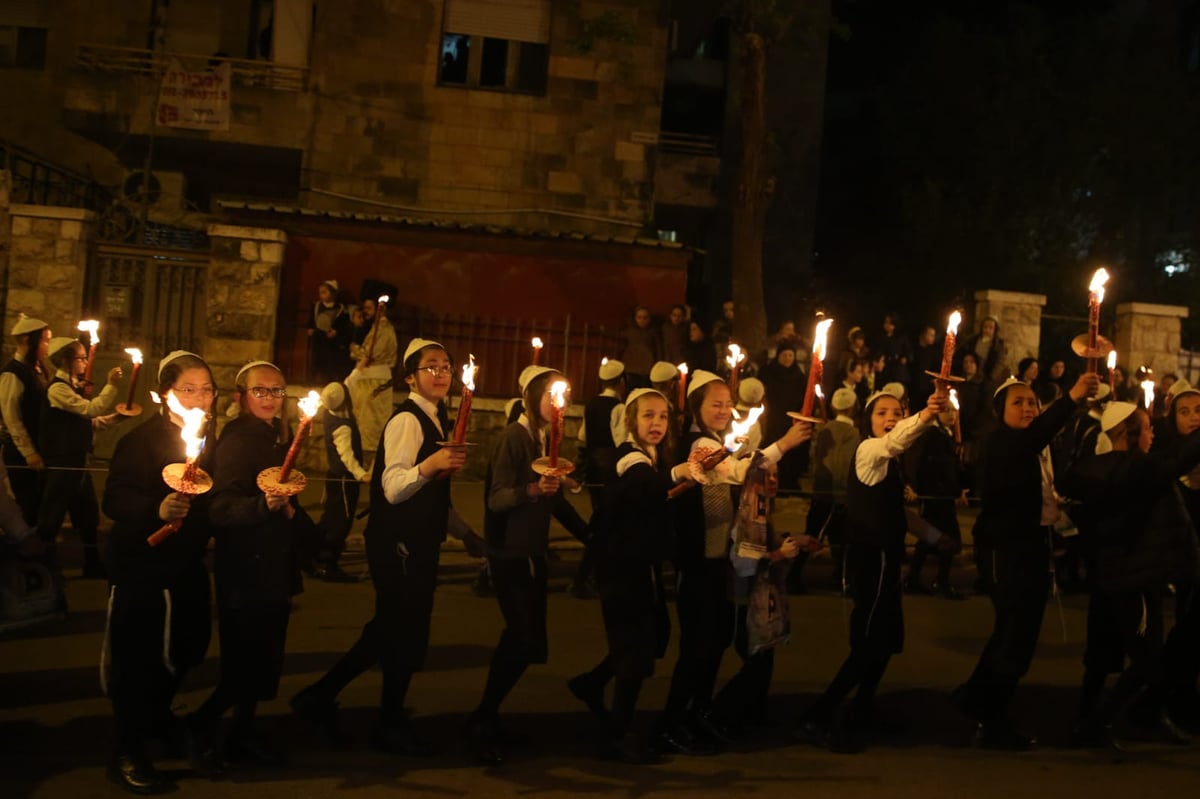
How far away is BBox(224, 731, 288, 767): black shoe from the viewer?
20.1 feet

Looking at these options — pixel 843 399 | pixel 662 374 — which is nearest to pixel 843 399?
pixel 843 399

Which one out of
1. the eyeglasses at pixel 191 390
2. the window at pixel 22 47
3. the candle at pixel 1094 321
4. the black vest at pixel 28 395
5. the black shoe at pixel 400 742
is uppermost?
the window at pixel 22 47

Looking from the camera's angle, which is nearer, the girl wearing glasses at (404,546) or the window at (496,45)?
the girl wearing glasses at (404,546)

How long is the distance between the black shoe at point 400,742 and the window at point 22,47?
21907 millimetres

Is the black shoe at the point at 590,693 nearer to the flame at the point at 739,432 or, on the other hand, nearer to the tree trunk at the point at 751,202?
the flame at the point at 739,432

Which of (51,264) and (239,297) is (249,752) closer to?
(239,297)

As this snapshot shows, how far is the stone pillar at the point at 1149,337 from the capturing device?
19609mm

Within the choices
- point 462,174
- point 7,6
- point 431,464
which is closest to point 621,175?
point 462,174

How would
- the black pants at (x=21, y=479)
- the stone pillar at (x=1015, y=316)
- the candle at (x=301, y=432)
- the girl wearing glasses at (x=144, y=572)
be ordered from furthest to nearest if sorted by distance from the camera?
the stone pillar at (x=1015, y=316) < the black pants at (x=21, y=479) < the girl wearing glasses at (x=144, y=572) < the candle at (x=301, y=432)

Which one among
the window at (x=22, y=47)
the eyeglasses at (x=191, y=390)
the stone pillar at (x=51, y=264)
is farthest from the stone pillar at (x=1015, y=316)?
the window at (x=22, y=47)

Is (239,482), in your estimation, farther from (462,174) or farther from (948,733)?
(462,174)

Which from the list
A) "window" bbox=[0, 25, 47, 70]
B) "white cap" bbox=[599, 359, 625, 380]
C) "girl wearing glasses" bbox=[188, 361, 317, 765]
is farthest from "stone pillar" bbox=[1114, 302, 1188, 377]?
"window" bbox=[0, 25, 47, 70]

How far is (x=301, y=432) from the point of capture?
16.9ft

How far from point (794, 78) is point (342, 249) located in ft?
46.5
